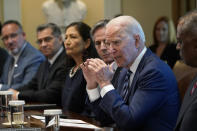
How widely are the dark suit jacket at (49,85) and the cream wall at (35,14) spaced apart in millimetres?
2929

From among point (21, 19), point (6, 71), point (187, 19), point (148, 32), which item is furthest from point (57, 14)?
point (187, 19)

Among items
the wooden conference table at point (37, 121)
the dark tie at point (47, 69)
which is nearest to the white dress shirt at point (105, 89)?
the wooden conference table at point (37, 121)

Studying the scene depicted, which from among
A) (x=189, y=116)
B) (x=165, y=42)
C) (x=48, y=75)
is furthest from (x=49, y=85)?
(x=165, y=42)

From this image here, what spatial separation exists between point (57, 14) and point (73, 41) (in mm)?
3503

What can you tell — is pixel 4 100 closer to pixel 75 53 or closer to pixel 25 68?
pixel 75 53

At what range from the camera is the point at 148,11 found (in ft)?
26.8

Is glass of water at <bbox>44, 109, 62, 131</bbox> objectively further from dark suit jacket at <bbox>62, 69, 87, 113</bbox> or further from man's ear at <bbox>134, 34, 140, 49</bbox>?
dark suit jacket at <bbox>62, 69, 87, 113</bbox>

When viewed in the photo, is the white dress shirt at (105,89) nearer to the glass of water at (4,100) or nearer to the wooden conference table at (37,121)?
the wooden conference table at (37,121)

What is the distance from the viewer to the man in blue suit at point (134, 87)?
2533 mm

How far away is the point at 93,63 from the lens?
281cm

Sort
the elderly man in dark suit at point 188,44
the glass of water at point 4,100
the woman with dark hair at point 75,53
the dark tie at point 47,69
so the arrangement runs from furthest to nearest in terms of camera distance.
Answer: the dark tie at point 47,69, the woman with dark hair at point 75,53, the glass of water at point 4,100, the elderly man in dark suit at point 188,44

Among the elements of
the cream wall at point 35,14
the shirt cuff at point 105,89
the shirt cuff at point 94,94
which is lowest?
the shirt cuff at point 94,94

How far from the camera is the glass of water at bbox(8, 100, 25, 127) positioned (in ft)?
9.28

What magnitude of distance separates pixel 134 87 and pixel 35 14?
5108mm
